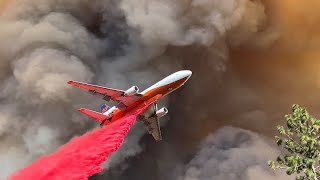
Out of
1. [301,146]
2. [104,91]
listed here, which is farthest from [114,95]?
[301,146]

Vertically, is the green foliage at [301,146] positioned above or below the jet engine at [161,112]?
below

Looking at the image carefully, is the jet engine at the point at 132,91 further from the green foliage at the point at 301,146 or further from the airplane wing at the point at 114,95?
the green foliage at the point at 301,146

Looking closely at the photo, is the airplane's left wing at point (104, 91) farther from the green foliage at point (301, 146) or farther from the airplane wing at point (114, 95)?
the green foliage at point (301, 146)

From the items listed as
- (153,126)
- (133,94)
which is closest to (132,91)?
(133,94)

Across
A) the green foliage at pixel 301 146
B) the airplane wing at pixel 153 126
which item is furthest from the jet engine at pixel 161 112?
the green foliage at pixel 301 146

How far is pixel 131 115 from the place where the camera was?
266 ft

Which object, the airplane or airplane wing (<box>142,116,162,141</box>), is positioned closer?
the airplane

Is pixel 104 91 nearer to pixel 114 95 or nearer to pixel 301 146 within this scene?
pixel 114 95

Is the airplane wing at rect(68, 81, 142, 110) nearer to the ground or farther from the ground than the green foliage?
farther from the ground

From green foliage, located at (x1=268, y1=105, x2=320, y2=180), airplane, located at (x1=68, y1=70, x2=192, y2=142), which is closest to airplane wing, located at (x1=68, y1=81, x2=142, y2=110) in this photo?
airplane, located at (x1=68, y1=70, x2=192, y2=142)

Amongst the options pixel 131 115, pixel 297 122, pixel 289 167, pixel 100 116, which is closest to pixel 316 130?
pixel 297 122

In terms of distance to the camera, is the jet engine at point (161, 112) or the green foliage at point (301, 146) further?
the jet engine at point (161, 112)

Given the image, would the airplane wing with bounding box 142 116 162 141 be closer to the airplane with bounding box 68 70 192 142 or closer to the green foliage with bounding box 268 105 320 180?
the airplane with bounding box 68 70 192 142

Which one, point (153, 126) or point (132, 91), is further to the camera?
point (153, 126)
